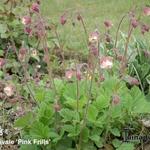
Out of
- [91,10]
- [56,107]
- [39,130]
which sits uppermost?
[91,10]

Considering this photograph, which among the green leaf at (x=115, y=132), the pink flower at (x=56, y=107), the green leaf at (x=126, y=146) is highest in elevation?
the pink flower at (x=56, y=107)

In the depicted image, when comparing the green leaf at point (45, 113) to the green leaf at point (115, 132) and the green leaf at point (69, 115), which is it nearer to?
the green leaf at point (69, 115)

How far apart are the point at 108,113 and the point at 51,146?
39 cm

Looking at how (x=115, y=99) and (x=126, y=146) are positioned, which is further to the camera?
(x=126, y=146)

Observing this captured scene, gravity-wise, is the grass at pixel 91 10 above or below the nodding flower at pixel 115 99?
above

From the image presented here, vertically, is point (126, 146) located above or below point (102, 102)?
below

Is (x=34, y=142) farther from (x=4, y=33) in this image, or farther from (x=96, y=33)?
(x=4, y=33)

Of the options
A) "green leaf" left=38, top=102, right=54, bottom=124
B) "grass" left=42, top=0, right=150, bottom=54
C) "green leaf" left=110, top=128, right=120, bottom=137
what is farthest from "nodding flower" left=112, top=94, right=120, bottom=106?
"grass" left=42, top=0, right=150, bottom=54

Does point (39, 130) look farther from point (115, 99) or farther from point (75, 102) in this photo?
point (115, 99)

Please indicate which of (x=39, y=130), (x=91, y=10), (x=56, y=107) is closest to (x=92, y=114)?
(x=56, y=107)

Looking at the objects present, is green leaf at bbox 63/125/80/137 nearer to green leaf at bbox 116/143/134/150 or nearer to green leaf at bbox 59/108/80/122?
green leaf at bbox 59/108/80/122

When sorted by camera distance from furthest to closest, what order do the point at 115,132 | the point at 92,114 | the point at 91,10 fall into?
→ 1. the point at 91,10
2. the point at 115,132
3. the point at 92,114

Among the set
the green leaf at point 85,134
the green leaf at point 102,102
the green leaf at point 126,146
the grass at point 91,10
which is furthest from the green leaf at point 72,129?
the grass at point 91,10

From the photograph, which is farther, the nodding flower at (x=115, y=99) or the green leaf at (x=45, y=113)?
the green leaf at (x=45, y=113)
